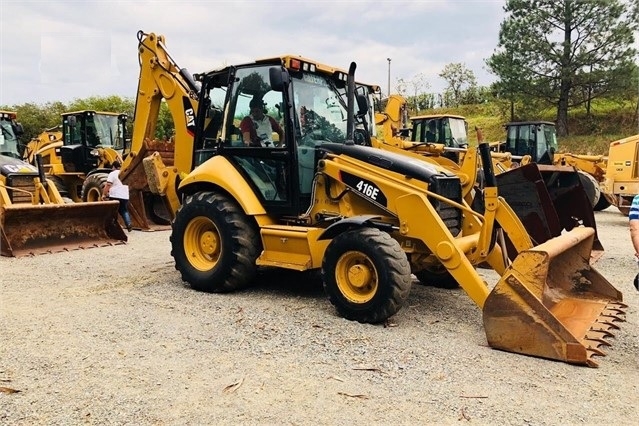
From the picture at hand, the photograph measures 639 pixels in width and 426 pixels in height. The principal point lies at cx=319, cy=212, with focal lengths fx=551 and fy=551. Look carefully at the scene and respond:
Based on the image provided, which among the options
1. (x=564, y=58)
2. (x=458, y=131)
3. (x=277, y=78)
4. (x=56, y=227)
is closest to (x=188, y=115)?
(x=56, y=227)

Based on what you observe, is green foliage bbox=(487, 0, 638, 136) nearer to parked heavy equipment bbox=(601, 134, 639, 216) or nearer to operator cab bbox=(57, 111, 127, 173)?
parked heavy equipment bbox=(601, 134, 639, 216)

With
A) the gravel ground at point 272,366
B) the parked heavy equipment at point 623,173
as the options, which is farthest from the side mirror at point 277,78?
the parked heavy equipment at point 623,173

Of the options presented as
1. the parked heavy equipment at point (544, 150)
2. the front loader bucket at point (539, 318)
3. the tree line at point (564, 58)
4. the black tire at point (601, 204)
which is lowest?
the black tire at point (601, 204)

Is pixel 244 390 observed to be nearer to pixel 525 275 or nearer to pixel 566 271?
pixel 525 275

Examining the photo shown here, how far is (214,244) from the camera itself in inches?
243

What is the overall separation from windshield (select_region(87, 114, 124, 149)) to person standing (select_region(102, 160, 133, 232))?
3642 mm

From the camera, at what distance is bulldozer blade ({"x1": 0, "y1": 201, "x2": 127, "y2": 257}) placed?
26.3 ft

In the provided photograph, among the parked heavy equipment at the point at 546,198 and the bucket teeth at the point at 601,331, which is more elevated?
the parked heavy equipment at the point at 546,198

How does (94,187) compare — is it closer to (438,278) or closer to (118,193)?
(118,193)

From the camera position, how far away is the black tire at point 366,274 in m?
4.64

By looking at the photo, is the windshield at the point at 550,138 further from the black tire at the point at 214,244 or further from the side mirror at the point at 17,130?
the side mirror at the point at 17,130

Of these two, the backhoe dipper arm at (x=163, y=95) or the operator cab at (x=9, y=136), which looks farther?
the operator cab at (x=9, y=136)

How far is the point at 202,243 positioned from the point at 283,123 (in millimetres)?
1690

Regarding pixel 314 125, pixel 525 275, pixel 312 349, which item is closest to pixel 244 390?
pixel 312 349
